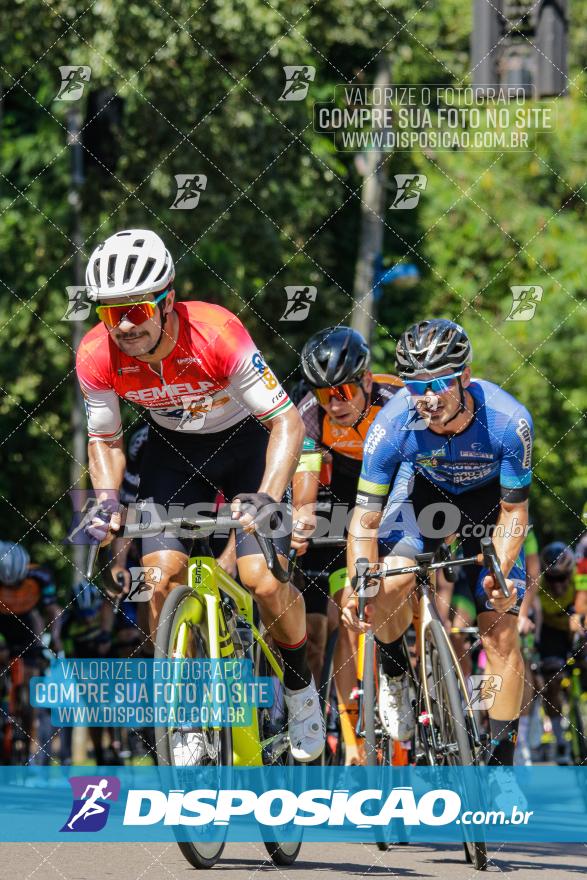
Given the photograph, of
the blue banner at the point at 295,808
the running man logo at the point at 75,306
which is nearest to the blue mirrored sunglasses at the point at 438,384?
the blue banner at the point at 295,808

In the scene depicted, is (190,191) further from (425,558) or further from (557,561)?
(425,558)

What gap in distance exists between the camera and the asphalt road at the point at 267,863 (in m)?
6.30

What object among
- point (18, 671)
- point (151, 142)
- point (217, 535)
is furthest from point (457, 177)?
point (217, 535)

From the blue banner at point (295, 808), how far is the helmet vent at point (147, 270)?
1.96m

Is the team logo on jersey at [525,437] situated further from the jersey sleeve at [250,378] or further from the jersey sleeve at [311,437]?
the jersey sleeve at [311,437]

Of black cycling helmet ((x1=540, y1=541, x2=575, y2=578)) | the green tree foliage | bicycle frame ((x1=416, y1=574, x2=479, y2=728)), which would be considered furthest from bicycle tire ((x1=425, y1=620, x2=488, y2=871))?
the green tree foliage

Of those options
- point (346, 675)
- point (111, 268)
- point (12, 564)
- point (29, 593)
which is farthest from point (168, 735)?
point (29, 593)

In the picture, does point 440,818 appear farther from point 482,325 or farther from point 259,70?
point 482,325

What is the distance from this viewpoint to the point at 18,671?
12.9 m

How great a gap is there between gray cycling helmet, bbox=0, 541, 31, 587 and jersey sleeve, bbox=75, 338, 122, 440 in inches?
231

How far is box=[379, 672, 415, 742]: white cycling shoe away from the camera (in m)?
7.49

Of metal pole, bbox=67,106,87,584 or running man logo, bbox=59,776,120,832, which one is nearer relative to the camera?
running man logo, bbox=59,776,120,832

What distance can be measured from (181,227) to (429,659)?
10.2 m

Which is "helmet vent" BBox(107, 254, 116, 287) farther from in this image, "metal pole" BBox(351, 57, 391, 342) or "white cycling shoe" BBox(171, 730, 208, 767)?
"metal pole" BBox(351, 57, 391, 342)
